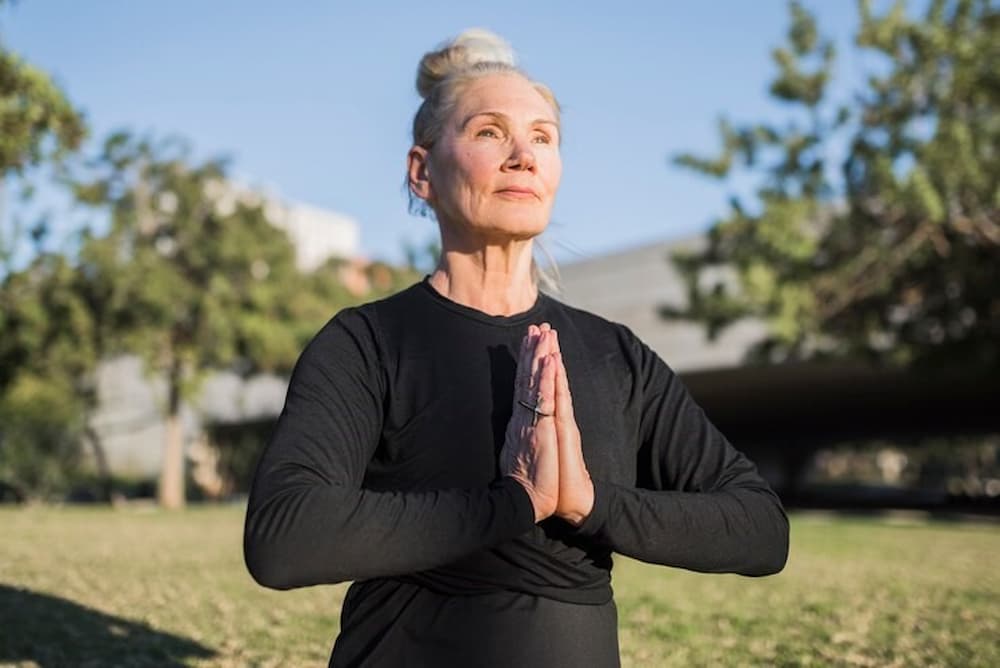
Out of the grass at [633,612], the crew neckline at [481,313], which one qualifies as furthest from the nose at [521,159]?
the grass at [633,612]

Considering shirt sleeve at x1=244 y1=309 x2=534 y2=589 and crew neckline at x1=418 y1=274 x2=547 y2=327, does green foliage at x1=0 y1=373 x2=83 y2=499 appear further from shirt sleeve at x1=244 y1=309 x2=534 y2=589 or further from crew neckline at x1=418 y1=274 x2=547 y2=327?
shirt sleeve at x1=244 y1=309 x2=534 y2=589

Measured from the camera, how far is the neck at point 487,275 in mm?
2270

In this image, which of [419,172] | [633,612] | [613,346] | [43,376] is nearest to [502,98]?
[419,172]

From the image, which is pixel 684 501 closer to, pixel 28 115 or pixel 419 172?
pixel 419 172

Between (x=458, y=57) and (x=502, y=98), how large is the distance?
0.31 metres

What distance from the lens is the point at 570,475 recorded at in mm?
1857

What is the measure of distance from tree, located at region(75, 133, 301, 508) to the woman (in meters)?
28.0

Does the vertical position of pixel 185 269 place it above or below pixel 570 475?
above

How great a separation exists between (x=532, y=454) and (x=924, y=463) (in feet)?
341

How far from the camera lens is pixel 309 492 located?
1.79 m

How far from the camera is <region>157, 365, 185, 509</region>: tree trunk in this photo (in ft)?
105

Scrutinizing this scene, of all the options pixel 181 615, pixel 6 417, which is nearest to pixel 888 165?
pixel 181 615

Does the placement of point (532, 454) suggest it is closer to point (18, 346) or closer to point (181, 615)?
point (181, 615)

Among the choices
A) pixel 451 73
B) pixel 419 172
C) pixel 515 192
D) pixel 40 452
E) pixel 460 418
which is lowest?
pixel 460 418
